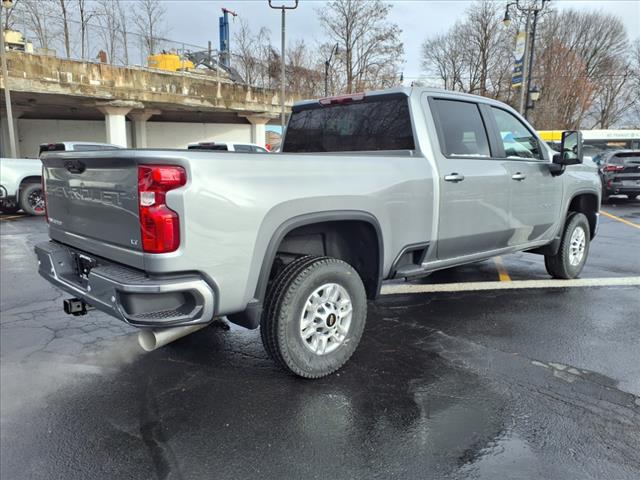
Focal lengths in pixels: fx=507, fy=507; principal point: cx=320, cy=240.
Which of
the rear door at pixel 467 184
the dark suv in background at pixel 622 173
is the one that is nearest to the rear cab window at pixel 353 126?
the rear door at pixel 467 184

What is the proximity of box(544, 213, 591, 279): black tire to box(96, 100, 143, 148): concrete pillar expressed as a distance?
17917 mm

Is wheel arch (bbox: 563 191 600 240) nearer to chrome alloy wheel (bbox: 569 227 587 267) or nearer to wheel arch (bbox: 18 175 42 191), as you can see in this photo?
chrome alloy wheel (bbox: 569 227 587 267)

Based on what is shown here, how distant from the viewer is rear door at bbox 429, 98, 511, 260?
410 cm

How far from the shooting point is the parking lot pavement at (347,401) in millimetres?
2576

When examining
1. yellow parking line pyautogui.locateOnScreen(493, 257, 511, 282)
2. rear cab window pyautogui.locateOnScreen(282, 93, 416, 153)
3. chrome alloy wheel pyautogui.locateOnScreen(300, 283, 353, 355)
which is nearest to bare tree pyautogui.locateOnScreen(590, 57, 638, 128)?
yellow parking line pyautogui.locateOnScreen(493, 257, 511, 282)

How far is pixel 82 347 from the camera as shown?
4016 millimetres

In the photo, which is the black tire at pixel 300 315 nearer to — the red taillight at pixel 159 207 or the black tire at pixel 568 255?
the red taillight at pixel 159 207

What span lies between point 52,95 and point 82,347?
17.5 m

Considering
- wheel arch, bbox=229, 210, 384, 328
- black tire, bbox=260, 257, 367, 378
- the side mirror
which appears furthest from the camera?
the side mirror

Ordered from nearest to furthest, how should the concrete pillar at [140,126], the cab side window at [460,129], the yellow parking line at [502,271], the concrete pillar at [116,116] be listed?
1. the cab side window at [460,129]
2. the yellow parking line at [502,271]
3. the concrete pillar at [116,116]
4. the concrete pillar at [140,126]

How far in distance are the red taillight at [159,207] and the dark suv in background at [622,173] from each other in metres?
16.1

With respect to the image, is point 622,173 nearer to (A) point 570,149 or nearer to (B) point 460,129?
(A) point 570,149

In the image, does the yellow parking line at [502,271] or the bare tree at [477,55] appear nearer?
the yellow parking line at [502,271]

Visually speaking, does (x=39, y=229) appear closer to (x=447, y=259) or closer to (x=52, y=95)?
(x=447, y=259)
